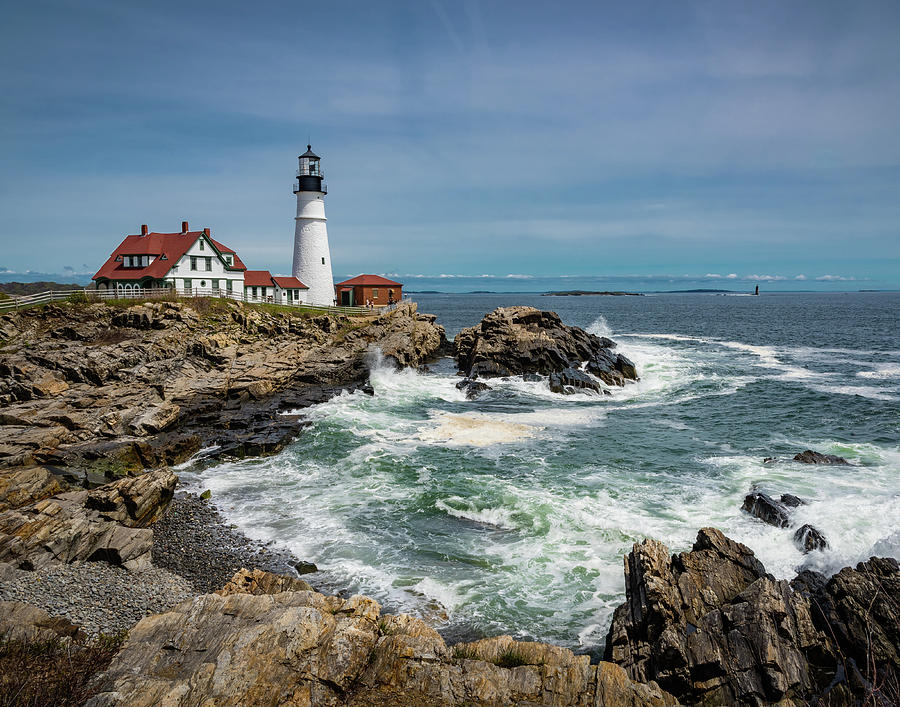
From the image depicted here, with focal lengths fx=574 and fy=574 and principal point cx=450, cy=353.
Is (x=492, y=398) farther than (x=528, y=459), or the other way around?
(x=492, y=398)

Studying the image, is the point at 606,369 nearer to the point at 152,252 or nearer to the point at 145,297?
the point at 145,297

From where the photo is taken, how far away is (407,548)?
51.1 ft

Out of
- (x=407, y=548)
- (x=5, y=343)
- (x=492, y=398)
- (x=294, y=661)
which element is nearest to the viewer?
(x=294, y=661)

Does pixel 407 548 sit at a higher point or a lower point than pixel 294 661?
lower

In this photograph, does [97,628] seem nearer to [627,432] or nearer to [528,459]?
[528,459]

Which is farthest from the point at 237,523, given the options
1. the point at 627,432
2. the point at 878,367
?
the point at 878,367

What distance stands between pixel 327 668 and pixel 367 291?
177 ft

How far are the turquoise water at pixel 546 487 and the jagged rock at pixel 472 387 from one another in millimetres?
732

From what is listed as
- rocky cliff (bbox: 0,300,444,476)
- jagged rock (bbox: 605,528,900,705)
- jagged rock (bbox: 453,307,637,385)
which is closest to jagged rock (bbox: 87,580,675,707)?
jagged rock (bbox: 605,528,900,705)

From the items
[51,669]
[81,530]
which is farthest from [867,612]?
[81,530]

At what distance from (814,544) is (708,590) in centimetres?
514

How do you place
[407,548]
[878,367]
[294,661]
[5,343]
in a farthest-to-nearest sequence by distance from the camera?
[878,367], [5,343], [407,548], [294,661]

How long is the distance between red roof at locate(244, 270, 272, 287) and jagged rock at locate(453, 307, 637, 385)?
18618 millimetres

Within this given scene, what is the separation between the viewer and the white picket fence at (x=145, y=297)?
3552 cm
